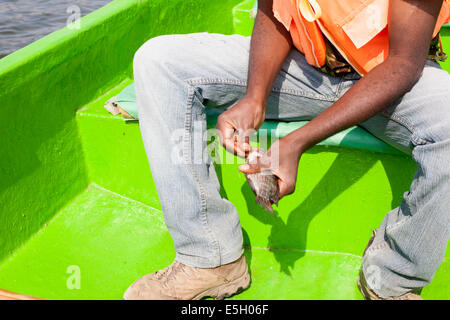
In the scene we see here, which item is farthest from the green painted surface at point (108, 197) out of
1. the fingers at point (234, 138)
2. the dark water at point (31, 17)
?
the dark water at point (31, 17)

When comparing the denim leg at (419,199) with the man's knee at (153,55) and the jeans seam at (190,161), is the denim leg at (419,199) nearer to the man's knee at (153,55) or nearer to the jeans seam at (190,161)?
the jeans seam at (190,161)

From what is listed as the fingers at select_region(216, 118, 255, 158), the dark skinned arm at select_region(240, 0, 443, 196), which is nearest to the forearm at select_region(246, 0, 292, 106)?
the fingers at select_region(216, 118, 255, 158)

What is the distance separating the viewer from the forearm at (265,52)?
1567 millimetres

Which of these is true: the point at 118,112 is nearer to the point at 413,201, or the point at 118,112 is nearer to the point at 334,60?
the point at 334,60

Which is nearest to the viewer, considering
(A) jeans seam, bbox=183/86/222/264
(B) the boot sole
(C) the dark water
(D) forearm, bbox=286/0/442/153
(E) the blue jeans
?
(D) forearm, bbox=286/0/442/153

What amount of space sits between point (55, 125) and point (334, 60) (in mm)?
1012

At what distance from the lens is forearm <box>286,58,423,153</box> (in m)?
1.36

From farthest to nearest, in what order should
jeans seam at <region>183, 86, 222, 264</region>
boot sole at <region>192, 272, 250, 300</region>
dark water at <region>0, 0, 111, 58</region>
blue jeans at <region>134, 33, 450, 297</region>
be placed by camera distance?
1. dark water at <region>0, 0, 111, 58</region>
2. boot sole at <region>192, 272, 250, 300</region>
3. jeans seam at <region>183, 86, 222, 264</region>
4. blue jeans at <region>134, 33, 450, 297</region>

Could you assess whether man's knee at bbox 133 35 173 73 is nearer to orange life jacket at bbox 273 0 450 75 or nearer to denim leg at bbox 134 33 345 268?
Result: denim leg at bbox 134 33 345 268

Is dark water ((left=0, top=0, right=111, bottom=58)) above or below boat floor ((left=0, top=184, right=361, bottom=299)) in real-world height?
above

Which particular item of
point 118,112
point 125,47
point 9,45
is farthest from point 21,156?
point 9,45

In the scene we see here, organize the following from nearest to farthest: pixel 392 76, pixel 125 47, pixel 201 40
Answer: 1. pixel 392 76
2. pixel 201 40
3. pixel 125 47

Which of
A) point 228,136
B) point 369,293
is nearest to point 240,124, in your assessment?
point 228,136

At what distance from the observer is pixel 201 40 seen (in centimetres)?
170
